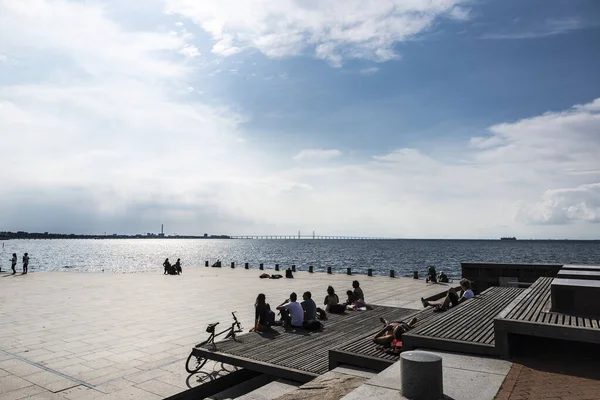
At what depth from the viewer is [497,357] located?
6.77 meters

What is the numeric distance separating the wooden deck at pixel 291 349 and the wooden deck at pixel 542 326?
3040 millimetres

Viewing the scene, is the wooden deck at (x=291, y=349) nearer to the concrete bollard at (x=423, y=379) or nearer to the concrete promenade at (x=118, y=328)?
the concrete promenade at (x=118, y=328)

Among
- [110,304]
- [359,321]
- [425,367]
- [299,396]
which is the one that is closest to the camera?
[425,367]

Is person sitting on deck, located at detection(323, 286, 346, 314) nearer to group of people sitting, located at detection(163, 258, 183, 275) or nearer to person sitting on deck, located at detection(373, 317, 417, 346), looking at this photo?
person sitting on deck, located at detection(373, 317, 417, 346)

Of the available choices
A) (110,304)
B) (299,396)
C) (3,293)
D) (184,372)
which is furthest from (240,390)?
(3,293)

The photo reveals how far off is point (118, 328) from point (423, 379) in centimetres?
1149

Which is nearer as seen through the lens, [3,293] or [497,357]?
[497,357]

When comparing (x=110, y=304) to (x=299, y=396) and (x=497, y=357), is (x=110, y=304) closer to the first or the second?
(x=299, y=396)

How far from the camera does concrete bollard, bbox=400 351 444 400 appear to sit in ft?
17.3

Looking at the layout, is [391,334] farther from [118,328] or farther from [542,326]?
[118,328]

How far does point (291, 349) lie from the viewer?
366 inches

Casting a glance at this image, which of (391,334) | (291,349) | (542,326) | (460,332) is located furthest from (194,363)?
(542,326)

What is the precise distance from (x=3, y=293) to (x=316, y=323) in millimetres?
19670

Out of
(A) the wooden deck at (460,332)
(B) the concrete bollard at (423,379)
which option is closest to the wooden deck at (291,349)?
(A) the wooden deck at (460,332)
